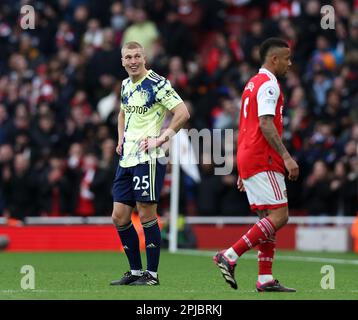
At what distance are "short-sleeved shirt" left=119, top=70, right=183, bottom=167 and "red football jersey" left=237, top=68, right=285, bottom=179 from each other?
108 cm

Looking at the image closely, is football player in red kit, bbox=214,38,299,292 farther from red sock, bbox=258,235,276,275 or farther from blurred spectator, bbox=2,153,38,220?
blurred spectator, bbox=2,153,38,220

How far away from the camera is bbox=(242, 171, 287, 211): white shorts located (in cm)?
1024

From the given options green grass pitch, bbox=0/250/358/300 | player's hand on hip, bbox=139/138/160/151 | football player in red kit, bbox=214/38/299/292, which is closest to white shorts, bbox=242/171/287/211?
football player in red kit, bbox=214/38/299/292

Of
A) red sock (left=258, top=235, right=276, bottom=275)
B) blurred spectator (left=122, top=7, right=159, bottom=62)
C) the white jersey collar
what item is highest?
blurred spectator (left=122, top=7, right=159, bottom=62)

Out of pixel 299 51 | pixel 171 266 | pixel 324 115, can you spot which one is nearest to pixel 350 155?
pixel 324 115

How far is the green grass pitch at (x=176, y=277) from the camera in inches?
386

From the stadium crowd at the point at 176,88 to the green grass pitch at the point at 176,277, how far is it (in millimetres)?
1945

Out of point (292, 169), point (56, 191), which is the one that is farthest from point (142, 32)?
point (292, 169)

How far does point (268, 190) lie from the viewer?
33.6 ft

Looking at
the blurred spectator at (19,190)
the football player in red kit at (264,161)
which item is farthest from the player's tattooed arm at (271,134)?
the blurred spectator at (19,190)

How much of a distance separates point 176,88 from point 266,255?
11.5 m

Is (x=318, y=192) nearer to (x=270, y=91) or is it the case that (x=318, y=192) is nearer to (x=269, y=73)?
(x=269, y=73)

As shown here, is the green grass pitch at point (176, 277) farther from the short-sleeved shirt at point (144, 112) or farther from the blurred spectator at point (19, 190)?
the blurred spectator at point (19, 190)
